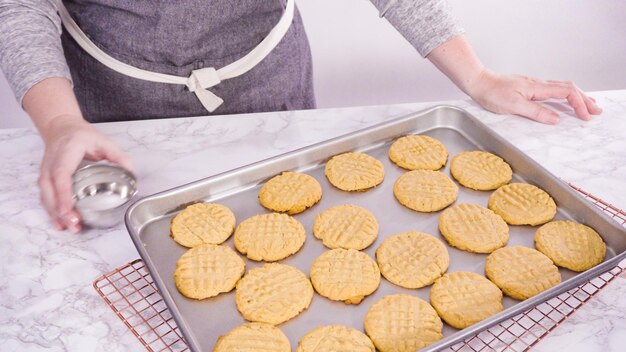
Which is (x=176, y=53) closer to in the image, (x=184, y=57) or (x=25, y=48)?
(x=184, y=57)

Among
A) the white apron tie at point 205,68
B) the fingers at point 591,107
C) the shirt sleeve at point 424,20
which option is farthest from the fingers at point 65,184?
the fingers at point 591,107

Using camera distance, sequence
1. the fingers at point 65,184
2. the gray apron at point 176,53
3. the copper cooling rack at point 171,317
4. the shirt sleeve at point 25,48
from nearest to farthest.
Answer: the copper cooling rack at point 171,317, the fingers at point 65,184, the shirt sleeve at point 25,48, the gray apron at point 176,53

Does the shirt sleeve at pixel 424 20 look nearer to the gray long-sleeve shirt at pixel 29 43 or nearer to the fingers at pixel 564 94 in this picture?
the fingers at pixel 564 94

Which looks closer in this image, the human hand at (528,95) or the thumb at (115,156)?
the thumb at (115,156)

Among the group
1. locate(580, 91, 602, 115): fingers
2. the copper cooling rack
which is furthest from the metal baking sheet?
locate(580, 91, 602, 115): fingers

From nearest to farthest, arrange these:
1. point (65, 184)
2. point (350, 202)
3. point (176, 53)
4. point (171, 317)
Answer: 1. point (171, 317)
2. point (65, 184)
3. point (350, 202)
4. point (176, 53)

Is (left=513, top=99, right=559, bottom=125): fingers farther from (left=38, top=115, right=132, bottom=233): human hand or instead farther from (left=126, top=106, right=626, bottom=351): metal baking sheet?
(left=38, top=115, right=132, bottom=233): human hand

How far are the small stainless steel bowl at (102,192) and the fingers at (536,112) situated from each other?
1.02m

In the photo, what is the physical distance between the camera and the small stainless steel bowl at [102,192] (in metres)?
1.29

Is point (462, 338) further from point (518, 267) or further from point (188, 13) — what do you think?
point (188, 13)

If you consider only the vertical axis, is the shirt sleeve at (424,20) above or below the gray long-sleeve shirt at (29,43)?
above

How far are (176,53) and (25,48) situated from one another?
36 cm

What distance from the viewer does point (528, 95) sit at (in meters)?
1.64

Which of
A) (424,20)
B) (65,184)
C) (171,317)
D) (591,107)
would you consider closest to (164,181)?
(65,184)
